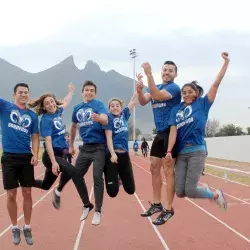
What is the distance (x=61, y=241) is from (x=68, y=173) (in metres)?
2.45

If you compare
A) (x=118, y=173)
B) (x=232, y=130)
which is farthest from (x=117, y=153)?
(x=232, y=130)

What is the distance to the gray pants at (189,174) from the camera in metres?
5.59

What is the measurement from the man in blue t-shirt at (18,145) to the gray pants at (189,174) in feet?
6.25

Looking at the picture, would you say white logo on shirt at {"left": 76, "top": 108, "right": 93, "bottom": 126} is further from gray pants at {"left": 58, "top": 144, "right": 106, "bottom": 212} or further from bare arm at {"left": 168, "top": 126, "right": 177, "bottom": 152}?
bare arm at {"left": 168, "top": 126, "right": 177, "bottom": 152}

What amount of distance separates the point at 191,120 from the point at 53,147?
1947 millimetres

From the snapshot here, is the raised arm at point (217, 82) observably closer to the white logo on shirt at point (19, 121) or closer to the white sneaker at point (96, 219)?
the white sneaker at point (96, 219)

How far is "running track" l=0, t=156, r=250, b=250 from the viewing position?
775 centimetres

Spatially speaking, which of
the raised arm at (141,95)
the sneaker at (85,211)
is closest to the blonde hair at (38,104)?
the raised arm at (141,95)

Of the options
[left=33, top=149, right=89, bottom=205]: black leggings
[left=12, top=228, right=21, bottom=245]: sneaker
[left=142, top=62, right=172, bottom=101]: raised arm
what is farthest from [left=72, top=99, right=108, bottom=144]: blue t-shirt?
[left=12, top=228, right=21, bottom=245]: sneaker

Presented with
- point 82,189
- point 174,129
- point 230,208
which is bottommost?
point 230,208

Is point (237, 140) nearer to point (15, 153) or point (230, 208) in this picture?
point (230, 208)

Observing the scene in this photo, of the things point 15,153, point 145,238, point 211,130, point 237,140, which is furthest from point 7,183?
point 211,130

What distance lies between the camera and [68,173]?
19.7 feet

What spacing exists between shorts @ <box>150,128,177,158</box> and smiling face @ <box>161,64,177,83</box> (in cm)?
66
